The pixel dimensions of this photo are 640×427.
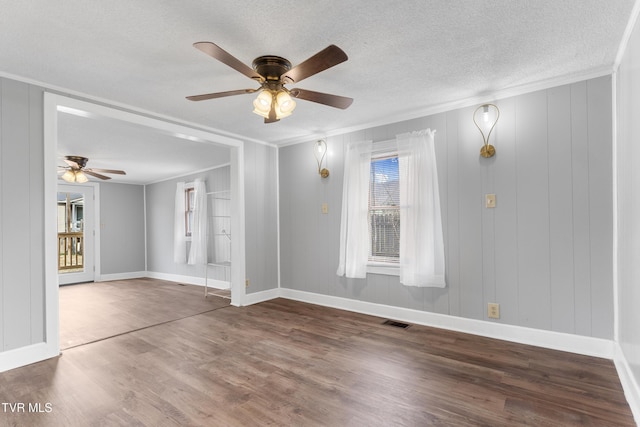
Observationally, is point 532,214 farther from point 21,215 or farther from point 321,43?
point 21,215

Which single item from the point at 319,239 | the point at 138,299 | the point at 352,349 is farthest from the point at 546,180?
the point at 138,299

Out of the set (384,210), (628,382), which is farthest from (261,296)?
(628,382)

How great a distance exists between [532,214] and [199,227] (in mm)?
5642

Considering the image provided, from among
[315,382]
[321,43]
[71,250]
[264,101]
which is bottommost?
[315,382]

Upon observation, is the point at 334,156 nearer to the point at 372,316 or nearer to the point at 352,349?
the point at 372,316

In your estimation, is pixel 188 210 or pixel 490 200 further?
pixel 188 210

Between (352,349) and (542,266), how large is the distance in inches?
76.8

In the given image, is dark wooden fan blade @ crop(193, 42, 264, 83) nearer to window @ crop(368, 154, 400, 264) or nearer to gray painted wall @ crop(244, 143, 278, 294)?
window @ crop(368, 154, 400, 264)

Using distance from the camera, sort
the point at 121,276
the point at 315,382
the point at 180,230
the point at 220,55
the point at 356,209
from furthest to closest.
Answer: the point at 121,276 < the point at 180,230 < the point at 356,209 < the point at 315,382 < the point at 220,55

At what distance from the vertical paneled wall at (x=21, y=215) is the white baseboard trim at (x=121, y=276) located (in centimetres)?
548

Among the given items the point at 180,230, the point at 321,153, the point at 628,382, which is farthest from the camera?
the point at 180,230

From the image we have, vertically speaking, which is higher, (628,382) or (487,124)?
(487,124)

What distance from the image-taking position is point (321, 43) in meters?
2.34

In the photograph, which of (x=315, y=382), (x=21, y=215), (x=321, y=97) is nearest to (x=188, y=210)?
(x=21, y=215)
